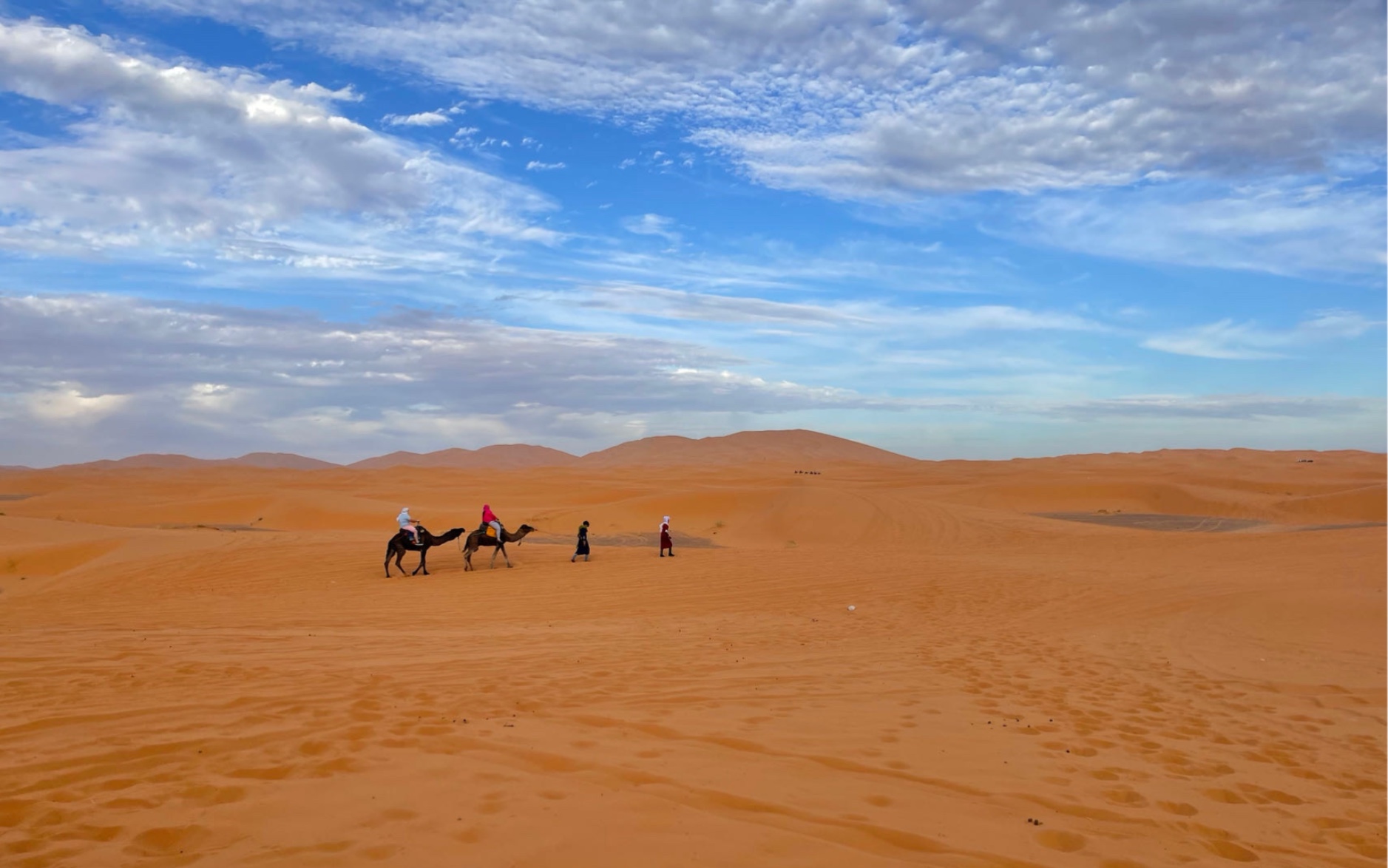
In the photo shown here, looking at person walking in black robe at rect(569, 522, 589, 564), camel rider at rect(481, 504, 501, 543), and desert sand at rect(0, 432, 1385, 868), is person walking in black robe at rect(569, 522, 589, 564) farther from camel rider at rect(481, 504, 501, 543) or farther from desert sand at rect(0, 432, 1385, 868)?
camel rider at rect(481, 504, 501, 543)

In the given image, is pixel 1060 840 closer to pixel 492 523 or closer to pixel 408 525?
pixel 408 525

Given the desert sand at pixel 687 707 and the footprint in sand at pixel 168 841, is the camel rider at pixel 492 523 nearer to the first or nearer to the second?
the desert sand at pixel 687 707

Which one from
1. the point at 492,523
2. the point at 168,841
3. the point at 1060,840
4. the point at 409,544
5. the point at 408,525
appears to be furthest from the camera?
the point at 492,523

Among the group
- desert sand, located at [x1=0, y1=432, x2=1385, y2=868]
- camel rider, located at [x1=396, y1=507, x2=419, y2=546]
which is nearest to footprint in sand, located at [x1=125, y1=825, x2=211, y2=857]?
desert sand, located at [x1=0, y1=432, x2=1385, y2=868]

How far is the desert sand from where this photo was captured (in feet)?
14.8

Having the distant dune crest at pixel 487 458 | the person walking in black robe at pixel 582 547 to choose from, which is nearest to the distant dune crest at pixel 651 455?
the distant dune crest at pixel 487 458

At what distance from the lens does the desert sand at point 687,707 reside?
14.8 ft

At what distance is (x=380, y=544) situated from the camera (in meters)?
21.0

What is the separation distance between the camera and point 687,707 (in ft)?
23.2

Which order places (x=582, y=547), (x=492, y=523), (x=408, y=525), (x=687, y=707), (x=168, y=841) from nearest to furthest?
(x=168, y=841), (x=687, y=707), (x=408, y=525), (x=492, y=523), (x=582, y=547)

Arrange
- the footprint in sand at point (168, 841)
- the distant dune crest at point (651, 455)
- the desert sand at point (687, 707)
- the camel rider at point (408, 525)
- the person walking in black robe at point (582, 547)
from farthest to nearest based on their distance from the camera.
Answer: the distant dune crest at point (651, 455) → the person walking in black robe at point (582, 547) → the camel rider at point (408, 525) → the desert sand at point (687, 707) → the footprint in sand at point (168, 841)

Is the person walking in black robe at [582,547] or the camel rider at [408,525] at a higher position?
the camel rider at [408,525]

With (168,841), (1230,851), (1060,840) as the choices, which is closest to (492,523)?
(168,841)

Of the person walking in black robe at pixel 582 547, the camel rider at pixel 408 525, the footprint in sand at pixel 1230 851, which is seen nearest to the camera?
the footprint in sand at pixel 1230 851
